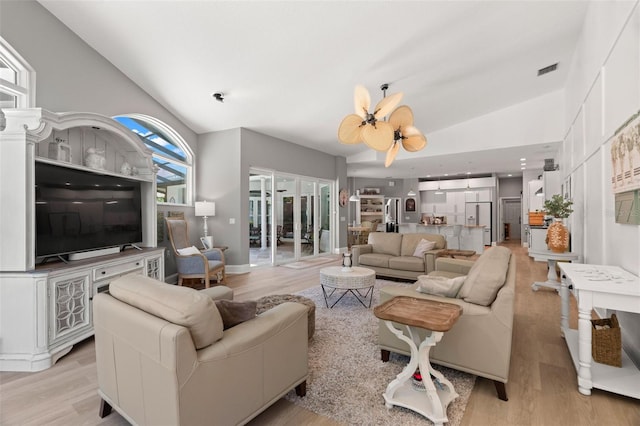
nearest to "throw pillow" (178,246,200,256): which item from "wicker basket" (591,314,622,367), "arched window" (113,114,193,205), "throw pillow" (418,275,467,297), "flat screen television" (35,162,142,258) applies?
"flat screen television" (35,162,142,258)

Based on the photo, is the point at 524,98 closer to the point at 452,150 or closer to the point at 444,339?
the point at 452,150

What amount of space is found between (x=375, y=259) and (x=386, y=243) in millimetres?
528

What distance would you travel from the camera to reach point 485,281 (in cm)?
224

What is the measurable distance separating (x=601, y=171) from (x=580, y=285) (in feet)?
5.92

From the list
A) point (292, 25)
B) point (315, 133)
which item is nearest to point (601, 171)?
point (292, 25)

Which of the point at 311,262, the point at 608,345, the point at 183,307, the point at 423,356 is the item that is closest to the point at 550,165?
the point at 311,262

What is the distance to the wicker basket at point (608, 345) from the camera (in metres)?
2.27

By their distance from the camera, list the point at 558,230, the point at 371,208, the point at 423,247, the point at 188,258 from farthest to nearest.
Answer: the point at 371,208 → the point at 423,247 → the point at 188,258 → the point at 558,230

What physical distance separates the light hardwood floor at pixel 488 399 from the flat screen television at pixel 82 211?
3.39 ft

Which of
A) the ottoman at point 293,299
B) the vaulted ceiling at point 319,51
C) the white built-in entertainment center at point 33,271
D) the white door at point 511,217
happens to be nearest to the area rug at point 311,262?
the vaulted ceiling at point 319,51

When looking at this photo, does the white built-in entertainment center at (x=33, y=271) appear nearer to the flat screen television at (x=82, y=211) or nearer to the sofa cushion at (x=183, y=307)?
the flat screen television at (x=82, y=211)

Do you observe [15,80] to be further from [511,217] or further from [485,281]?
[511,217]

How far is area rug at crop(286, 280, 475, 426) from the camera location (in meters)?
1.91

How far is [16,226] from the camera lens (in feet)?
8.14
